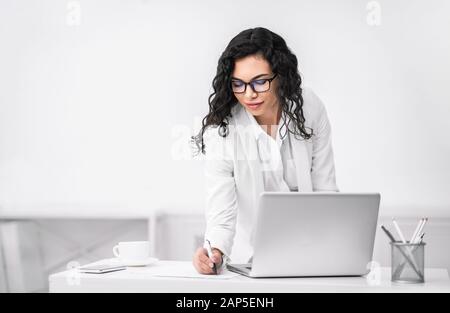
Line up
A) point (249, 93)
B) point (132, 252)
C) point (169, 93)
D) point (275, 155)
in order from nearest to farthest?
point (132, 252)
point (249, 93)
point (275, 155)
point (169, 93)

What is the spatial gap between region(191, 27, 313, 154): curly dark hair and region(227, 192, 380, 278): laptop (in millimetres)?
502

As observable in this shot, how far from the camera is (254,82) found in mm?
1737

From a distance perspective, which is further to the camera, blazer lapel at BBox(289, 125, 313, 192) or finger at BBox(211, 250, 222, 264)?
blazer lapel at BBox(289, 125, 313, 192)

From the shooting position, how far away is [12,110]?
3164 mm

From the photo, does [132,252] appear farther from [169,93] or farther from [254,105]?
[169,93]

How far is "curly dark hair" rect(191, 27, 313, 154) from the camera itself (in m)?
1.79

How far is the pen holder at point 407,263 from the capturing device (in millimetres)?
1312

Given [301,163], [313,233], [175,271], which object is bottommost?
[175,271]

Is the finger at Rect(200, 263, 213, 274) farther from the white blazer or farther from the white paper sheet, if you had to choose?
the white blazer

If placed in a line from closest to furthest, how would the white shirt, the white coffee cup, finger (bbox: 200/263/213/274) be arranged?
finger (bbox: 200/263/213/274) < the white coffee cup < the white shirt

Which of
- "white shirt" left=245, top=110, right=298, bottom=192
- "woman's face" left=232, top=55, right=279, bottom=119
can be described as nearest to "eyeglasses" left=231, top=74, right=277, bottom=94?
"woman's face" left=232, top=55, right=279, bottom=119

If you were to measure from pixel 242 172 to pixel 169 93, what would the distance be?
1.30 m

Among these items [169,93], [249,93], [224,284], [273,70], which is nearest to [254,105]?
[249,93]

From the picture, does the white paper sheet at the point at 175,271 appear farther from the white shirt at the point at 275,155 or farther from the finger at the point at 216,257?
the white shirt at the point at 275,155
